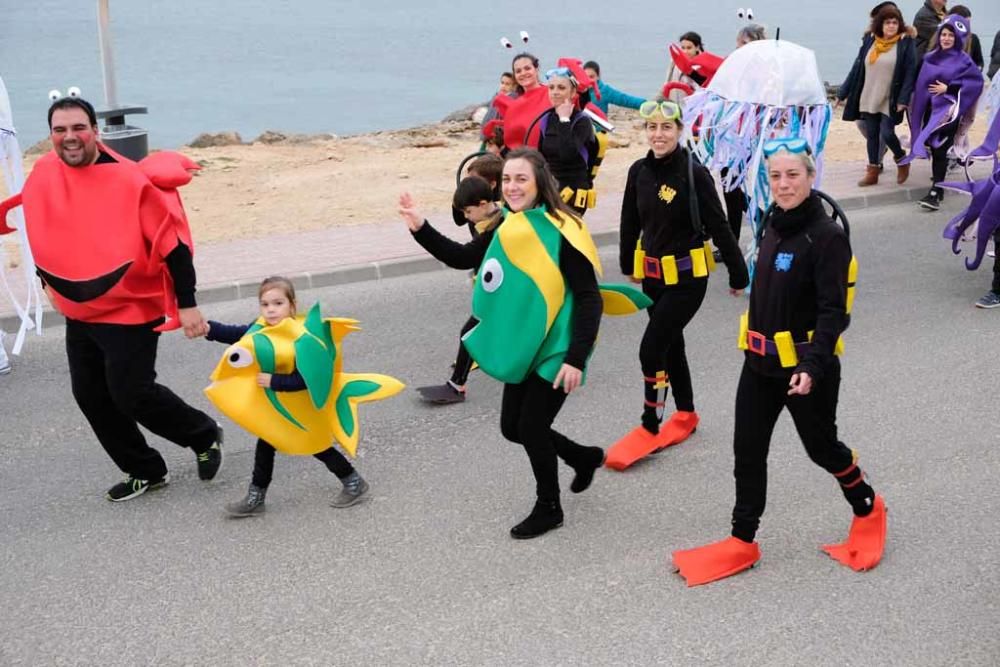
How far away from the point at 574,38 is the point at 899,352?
159 feet

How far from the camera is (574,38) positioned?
54.3 meters

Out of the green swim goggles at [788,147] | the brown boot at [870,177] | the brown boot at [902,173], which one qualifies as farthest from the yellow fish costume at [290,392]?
the brown boot at [902,173]

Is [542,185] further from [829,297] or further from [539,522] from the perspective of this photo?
[539,522]

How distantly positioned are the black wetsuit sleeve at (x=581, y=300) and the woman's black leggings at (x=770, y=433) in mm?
631

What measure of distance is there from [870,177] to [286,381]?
9.03 metres

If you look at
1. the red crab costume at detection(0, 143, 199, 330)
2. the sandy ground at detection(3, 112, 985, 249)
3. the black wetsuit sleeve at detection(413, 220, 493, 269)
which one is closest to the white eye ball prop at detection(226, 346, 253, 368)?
the red crab costume at detection(0, 143, 199, 330)

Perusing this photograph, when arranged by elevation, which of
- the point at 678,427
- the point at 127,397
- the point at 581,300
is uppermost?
the point at 581,300

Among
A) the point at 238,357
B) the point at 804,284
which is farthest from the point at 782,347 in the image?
the point at 238,357

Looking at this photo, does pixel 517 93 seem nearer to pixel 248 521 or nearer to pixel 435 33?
pixel 248 521

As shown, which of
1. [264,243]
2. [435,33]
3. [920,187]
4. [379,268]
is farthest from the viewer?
[435,33]

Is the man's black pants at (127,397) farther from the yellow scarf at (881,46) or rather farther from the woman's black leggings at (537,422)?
the yellow scarf at (881,46)

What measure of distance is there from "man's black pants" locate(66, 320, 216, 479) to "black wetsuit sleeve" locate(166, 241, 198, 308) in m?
0.22

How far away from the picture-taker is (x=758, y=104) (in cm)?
782

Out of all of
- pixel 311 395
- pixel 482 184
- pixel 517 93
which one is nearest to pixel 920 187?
pixel 517 93
